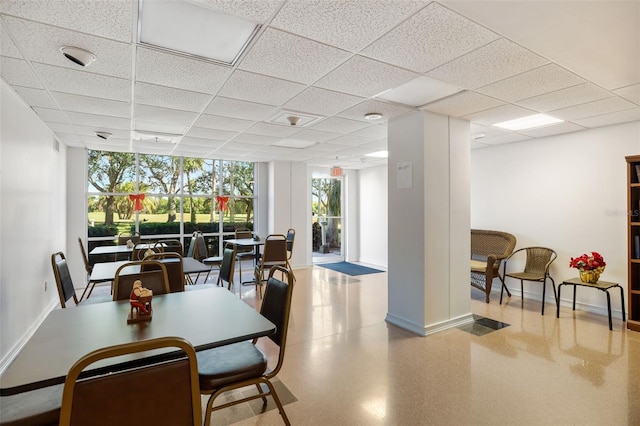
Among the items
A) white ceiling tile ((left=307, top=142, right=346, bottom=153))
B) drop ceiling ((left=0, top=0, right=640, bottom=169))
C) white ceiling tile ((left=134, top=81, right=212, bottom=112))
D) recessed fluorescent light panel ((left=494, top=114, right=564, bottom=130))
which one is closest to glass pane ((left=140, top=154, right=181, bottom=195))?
drop ceiling ((left=0, top=0, right=640, bottom=169))

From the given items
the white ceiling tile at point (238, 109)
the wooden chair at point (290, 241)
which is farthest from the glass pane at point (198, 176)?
the white ceiling tile at point (238, 109)

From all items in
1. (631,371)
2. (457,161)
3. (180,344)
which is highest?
(457,161)

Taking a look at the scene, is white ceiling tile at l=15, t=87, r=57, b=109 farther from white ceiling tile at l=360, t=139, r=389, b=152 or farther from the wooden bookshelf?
the wooden bookshelf

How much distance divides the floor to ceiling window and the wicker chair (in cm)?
498

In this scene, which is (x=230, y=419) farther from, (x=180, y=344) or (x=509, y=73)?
(x=509, y=73)

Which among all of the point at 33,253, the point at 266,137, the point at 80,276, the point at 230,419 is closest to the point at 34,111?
the point at 33,253

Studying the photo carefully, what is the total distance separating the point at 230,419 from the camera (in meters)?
Result: 2.18

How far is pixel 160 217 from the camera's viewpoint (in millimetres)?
6980

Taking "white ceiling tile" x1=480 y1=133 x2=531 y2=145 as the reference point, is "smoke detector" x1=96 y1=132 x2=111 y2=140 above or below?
above

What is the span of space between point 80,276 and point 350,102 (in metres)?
5.74

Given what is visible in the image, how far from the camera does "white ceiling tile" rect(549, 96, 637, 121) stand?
3.35 metres

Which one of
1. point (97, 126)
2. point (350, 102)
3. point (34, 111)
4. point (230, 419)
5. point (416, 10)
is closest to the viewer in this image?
point (416, 10)

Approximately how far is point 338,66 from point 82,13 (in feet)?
5.34

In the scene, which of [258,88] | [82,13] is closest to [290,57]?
[258,88]
